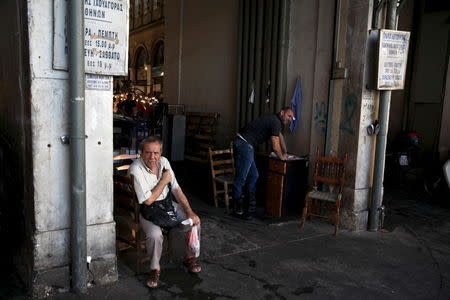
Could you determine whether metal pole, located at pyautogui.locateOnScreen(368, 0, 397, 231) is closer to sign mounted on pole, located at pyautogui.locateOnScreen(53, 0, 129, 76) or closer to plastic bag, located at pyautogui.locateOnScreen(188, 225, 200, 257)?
plastic bag, located at pyautogui.locateOnScreen(188, 225, 200, 257)

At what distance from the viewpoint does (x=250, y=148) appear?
6.04 m

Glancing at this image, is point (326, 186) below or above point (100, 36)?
below

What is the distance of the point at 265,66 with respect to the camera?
6.99 meters

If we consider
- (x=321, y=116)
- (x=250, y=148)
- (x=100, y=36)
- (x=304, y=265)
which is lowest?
(x=304, y=265)

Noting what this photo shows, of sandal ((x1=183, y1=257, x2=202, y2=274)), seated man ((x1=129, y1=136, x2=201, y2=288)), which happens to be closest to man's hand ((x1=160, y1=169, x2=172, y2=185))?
seated man ((x1=129, y1=136, x2=201, y2=288))

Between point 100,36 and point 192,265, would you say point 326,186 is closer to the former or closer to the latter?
point 192,265

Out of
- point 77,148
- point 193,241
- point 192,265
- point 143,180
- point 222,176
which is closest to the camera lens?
point 77,148

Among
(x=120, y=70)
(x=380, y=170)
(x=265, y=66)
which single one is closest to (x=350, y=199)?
(x=380, y=170)

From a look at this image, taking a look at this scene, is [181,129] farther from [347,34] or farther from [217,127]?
[347,34]

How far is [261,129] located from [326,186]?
50.8 inches

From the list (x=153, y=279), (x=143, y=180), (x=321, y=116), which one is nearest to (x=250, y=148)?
(x=321, y=116)

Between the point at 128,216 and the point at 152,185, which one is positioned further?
the point at 128,216

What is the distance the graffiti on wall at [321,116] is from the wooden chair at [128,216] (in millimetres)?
2996

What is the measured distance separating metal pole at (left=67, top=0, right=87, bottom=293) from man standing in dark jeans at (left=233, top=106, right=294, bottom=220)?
2.95 m
